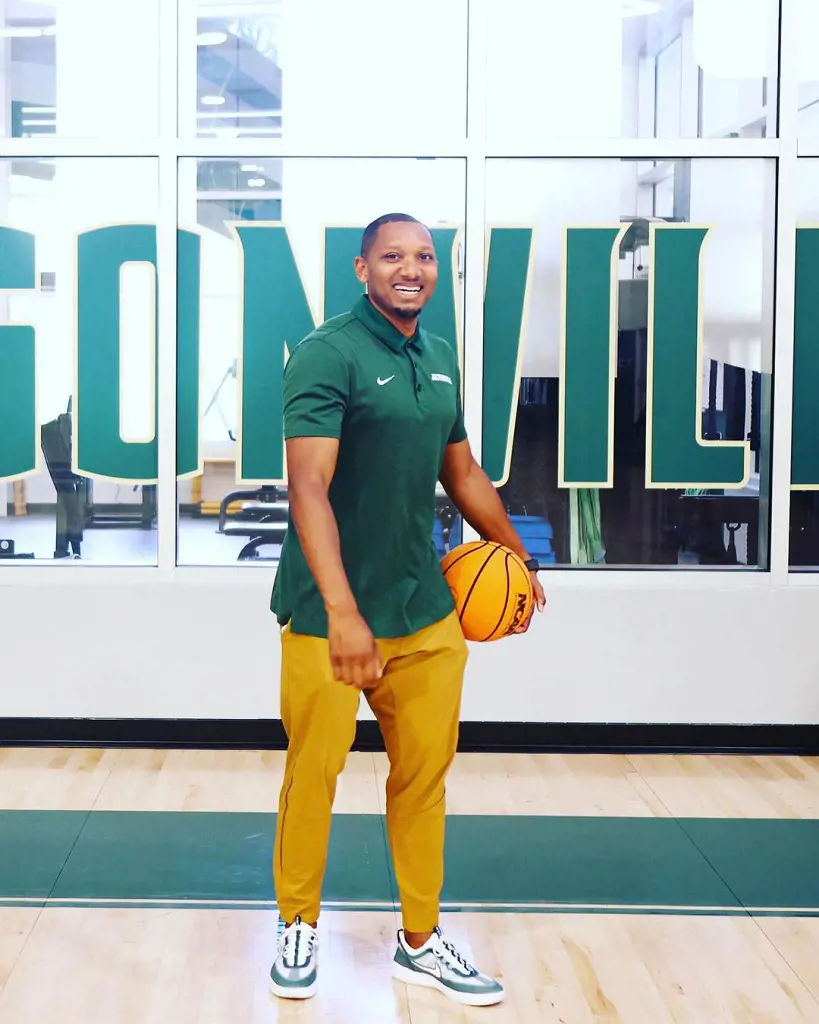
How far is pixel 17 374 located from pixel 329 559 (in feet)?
9.33

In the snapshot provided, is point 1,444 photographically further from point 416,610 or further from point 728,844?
point 728,844

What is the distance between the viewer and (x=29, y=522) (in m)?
4.87

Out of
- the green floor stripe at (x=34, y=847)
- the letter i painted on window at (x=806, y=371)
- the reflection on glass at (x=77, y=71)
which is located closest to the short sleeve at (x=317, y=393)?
the green floor stripe at (x=34, y=847)

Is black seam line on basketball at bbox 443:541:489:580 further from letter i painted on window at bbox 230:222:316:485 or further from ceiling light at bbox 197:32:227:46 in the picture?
ceiling light at bbox 197:32:227:46

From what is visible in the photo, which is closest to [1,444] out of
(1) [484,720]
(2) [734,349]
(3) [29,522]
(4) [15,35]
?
(3) [29,522]

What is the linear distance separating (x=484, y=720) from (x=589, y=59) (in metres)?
2.70

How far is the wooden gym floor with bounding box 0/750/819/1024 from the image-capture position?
2.66 m

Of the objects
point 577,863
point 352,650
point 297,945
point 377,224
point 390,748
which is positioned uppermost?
point 377,224

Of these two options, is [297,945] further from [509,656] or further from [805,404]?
[805,404]

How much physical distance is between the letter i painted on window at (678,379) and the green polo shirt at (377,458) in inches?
92.5

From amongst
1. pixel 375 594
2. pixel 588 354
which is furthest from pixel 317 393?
pixel 588 354

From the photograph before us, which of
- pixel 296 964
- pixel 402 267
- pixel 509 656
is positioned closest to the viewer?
pixel 402 267

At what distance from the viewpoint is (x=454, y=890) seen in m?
3.29

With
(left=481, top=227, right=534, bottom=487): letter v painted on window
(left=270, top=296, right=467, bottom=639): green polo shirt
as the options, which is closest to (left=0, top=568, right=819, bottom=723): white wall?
(left=481, top=227, right=534, bottom=487): letter v painted on window
